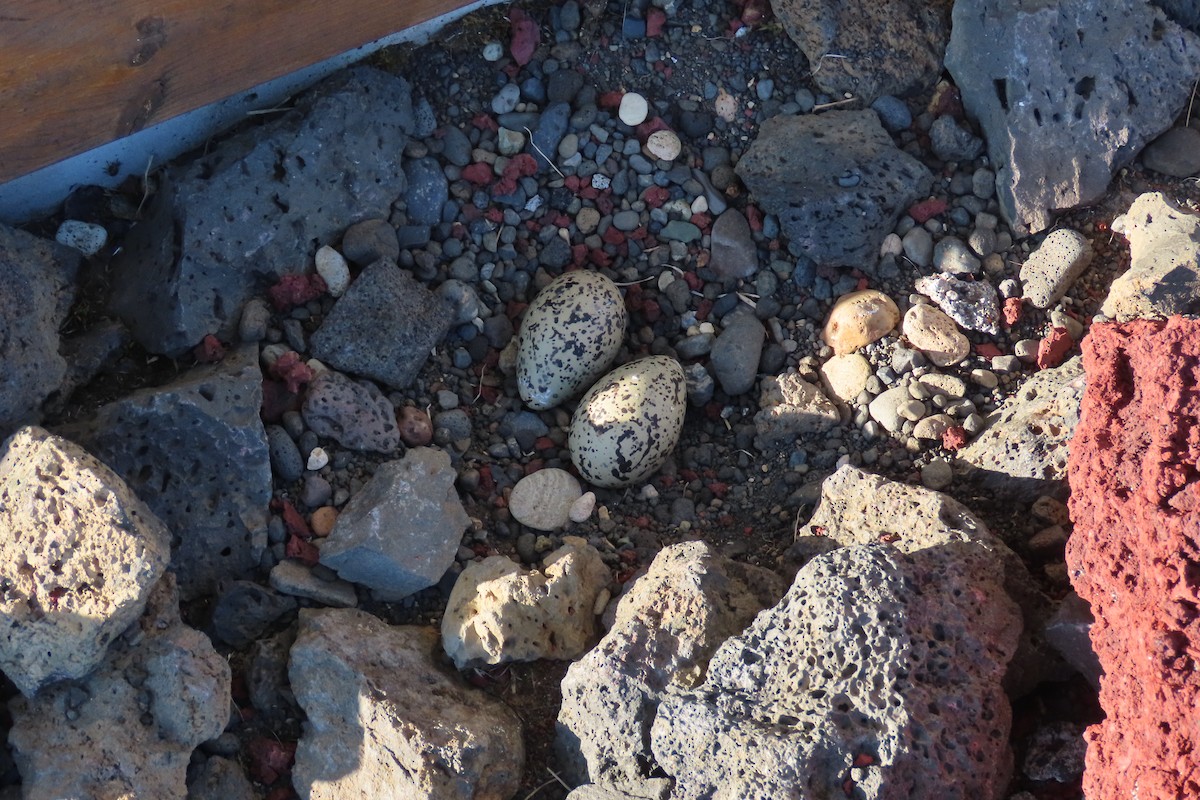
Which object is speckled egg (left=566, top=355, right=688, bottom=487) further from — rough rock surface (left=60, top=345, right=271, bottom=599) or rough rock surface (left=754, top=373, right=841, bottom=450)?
rough rock surface (left=60, top=345, right=271, bottom=599)

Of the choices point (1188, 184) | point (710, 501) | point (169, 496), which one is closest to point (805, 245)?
point (710, 501)

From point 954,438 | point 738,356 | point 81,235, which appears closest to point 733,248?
point 738,356

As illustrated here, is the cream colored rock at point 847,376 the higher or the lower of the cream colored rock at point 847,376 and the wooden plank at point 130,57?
the lower

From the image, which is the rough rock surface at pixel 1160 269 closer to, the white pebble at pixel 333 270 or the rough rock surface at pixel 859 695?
the rough rock surface at pixel 859 695

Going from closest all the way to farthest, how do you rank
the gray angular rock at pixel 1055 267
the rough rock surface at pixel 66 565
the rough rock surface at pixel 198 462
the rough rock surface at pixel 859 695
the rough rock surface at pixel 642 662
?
the rough rock surface at pixel 859 695
the rough rock surface at pixel 66 565
the rough rock surface at pixel 642 662
the rough rock surface at pixel 198 462
the gray angular rock at pixel 1055 267

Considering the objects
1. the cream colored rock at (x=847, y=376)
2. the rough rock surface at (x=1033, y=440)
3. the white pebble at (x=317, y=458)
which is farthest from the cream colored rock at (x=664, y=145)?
the white pebble at (x=317, y=458)

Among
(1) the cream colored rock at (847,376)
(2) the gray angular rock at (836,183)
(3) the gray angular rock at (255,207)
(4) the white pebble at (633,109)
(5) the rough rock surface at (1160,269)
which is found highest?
(3) the gray angular rock at (255,207)

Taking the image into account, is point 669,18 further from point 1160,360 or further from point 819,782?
point 819,782
